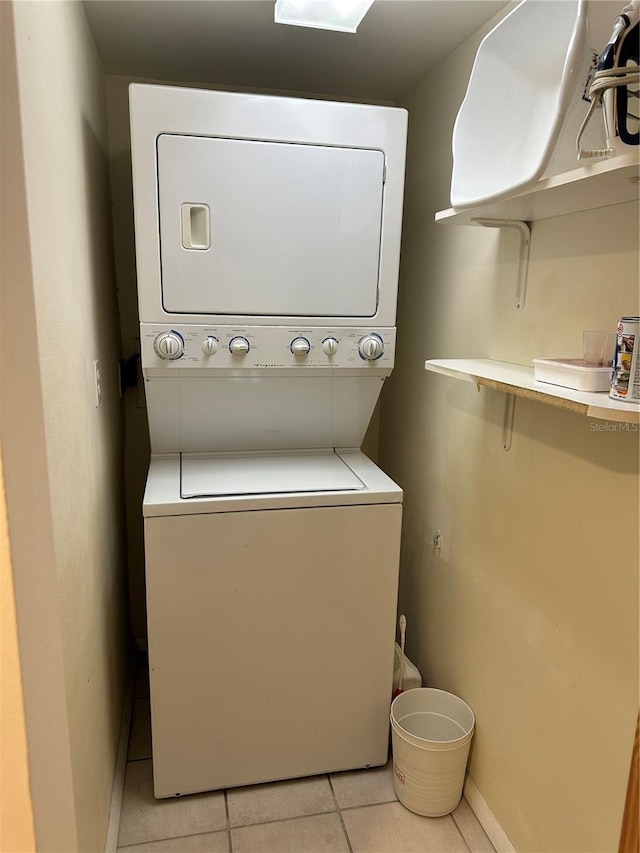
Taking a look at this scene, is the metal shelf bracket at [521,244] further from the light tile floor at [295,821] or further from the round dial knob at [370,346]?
the light tile floor at [295,821]

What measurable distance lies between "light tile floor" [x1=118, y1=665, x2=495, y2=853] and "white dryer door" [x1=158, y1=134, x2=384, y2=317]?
1.45m

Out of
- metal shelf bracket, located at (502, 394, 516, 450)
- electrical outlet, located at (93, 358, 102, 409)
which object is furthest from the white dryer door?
metal shelf bracket, located at (502, 394, 516, 450)

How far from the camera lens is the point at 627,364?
39.9 inches

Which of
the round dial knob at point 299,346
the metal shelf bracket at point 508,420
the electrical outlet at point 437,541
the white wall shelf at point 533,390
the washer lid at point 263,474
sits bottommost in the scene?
the electrical outlet at point 437,541

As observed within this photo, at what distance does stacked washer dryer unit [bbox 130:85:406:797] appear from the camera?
5.36 ft

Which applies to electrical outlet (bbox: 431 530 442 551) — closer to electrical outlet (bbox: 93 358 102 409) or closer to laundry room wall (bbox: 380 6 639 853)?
laundry room wall (bbox: 380 6 639 853)

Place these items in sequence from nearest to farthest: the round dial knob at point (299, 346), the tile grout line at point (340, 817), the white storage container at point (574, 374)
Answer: the white storage container at point (574, 374) → the tile grout line at point (340, 817) → the round dial knob at point (299, 346)

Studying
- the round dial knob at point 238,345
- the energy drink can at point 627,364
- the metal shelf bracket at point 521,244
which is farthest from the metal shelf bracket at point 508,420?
the round dial knob at point 238,345

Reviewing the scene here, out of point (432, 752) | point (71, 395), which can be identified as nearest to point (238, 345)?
point (71, 395)

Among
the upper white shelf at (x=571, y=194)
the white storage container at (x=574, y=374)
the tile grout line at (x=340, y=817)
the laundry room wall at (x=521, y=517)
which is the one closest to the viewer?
the upper white shelf at (x=571, y=194)

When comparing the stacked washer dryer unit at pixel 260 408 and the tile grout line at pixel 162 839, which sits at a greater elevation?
the stacked washer dryer unit at pixel 260 408

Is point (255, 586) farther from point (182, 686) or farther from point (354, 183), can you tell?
point (354, 183)

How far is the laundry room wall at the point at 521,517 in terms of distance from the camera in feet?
4.04

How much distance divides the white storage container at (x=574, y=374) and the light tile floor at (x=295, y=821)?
1341 mm
